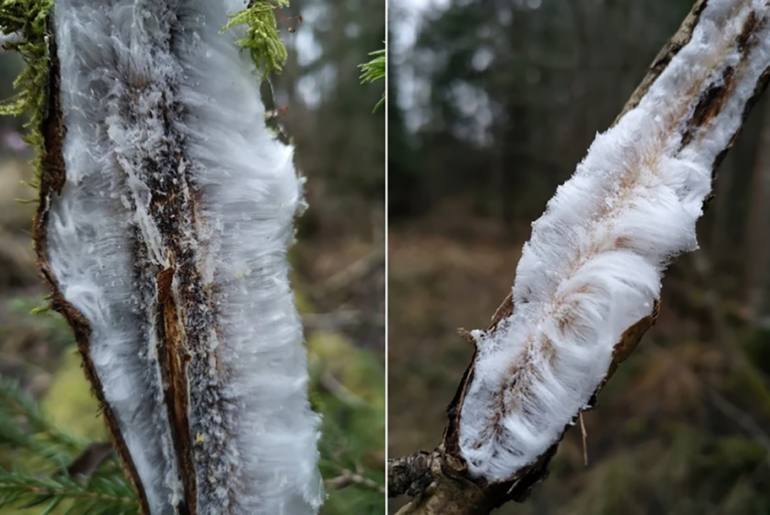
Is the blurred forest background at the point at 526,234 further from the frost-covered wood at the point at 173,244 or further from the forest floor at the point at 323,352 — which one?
the frost-covered wood at the point at 173,244

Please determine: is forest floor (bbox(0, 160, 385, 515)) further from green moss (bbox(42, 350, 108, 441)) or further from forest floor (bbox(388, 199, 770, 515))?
forest floor (bbox(388, 199, 770, 515))

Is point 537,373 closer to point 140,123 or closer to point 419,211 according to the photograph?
point 140,123

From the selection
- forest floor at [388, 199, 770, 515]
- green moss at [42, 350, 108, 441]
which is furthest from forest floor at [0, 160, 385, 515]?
forest floor at [388, 199, 770, 515]

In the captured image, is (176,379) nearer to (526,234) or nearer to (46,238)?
(46,238)

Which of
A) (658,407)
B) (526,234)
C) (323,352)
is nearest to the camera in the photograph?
(323,352)

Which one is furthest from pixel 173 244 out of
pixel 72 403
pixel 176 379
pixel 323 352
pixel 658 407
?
pixel 658 407

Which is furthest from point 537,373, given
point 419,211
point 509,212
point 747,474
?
point 419,211

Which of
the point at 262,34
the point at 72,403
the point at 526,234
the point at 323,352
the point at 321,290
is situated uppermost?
the point at 262,34

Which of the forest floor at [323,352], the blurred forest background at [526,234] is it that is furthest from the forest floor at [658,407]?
the forest floor at [323,352]

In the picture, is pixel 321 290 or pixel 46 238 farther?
pixel 321 290
